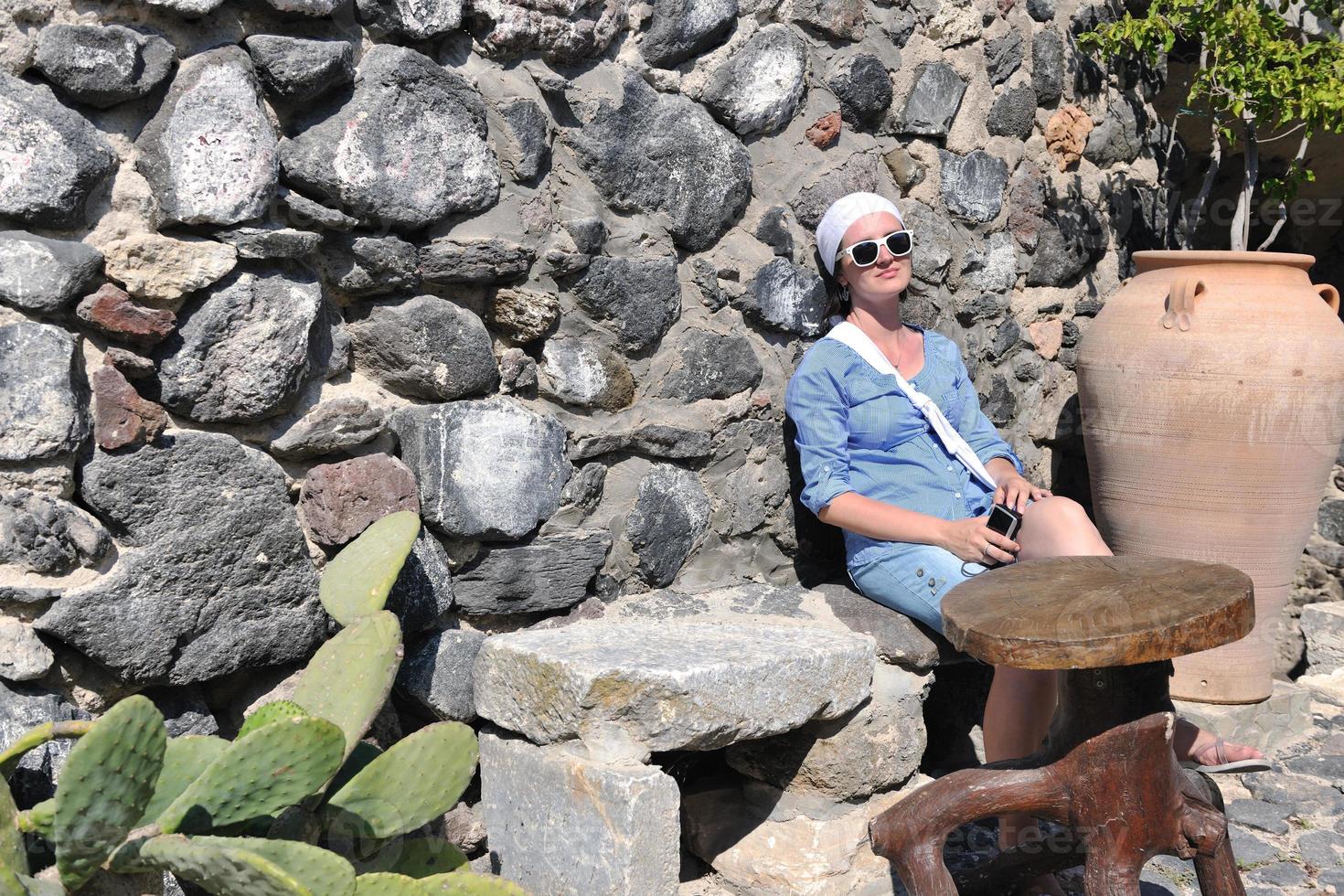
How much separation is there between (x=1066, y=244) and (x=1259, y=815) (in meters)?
1.62

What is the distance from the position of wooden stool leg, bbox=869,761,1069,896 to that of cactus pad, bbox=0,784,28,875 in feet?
3.97

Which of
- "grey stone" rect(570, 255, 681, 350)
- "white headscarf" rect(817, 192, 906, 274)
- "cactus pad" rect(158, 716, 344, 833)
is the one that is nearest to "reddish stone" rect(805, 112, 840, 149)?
"white headscarf" rect(817, 192, 906, 274)

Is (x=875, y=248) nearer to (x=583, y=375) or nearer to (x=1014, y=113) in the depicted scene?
(x=583, y=375)

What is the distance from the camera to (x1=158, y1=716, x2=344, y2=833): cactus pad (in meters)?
1.50

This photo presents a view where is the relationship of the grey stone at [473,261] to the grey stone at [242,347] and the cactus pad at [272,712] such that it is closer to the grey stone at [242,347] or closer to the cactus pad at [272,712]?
the grey stone at [242,347]

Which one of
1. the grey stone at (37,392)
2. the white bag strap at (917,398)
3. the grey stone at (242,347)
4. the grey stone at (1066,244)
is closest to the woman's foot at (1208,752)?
the white bag strap at (917,398)

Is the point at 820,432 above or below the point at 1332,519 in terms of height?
above

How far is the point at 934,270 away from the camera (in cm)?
299

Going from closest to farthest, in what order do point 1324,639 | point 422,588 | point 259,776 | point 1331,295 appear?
point 259,776
point 422,588
point 1331,295
point 1324,639

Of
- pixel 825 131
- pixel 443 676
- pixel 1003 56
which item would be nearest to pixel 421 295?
pixel 443 676

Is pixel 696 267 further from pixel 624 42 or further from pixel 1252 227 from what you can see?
pixel 1252 227

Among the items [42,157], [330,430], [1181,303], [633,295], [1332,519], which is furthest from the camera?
[1332,519]

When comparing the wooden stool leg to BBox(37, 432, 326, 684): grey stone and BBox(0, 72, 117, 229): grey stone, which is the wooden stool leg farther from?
BBox(0, 72, 117, 229): grey stone

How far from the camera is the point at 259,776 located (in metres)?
1.52
